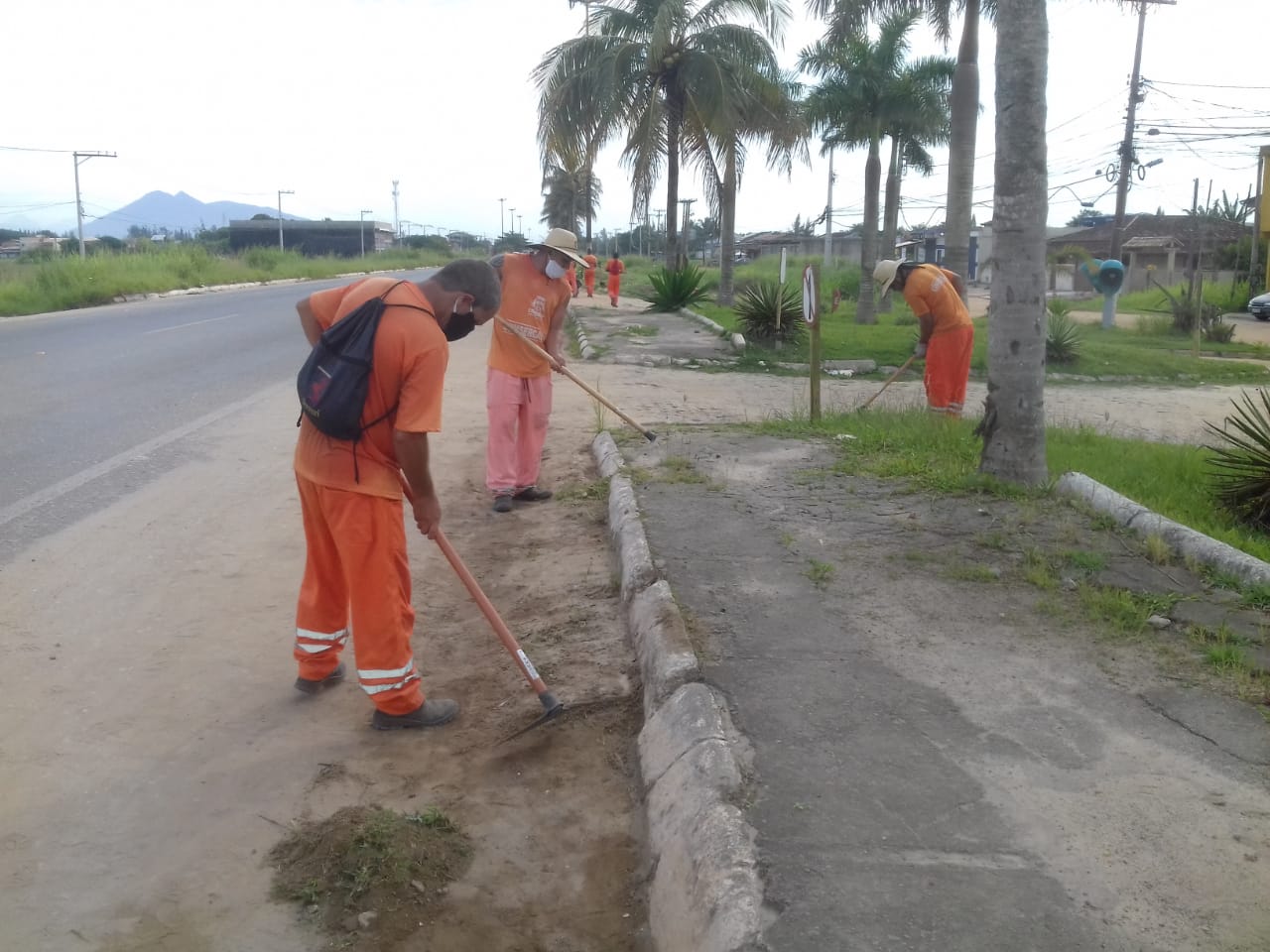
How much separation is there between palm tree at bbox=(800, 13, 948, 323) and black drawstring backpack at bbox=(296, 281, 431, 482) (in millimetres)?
18445

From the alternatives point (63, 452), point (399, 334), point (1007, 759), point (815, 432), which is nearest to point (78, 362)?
point (63, 452)

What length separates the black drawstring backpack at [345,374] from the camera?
12.0 ft

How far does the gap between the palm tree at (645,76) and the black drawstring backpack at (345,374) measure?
18.7 metres

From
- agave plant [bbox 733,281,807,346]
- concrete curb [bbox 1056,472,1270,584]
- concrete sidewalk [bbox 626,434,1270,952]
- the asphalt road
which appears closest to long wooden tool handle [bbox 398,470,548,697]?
concrete sidewalk [bbox 626,434,1270,952]

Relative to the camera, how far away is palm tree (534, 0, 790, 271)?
21312 mm

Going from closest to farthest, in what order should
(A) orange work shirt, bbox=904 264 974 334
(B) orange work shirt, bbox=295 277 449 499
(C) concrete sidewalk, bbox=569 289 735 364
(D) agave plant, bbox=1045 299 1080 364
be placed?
(B) orange work shirt, bbox=295 277 449 499 < (A) orange work shirt, bbox=904 264 974 334 < (D) agave plant, bbox=1045 299 1080 364 < (C) concrete sidewalk, bbox=569 289 735 364

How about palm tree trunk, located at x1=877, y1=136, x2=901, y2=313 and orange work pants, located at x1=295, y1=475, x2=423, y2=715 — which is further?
palm tree trunk, located at x1=877, y1=136, x2=901, y2=313

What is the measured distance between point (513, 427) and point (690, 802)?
4.00 m

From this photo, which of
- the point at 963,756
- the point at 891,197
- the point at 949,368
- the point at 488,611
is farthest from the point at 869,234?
the point at 963,756

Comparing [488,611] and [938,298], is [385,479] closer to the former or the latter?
[488,611]

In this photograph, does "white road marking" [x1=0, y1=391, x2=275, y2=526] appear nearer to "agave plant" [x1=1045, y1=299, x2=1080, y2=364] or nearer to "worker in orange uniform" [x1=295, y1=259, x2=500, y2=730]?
"worker in orange uniform" [x1=295, y1=259, x2=500, y2=730]

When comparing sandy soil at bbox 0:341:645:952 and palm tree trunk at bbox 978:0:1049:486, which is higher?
palm tree trunk at bbox 978:0:1049:486

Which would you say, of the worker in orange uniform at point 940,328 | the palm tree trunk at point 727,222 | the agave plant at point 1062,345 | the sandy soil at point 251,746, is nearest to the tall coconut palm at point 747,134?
the palm tree trunk at point 727,222

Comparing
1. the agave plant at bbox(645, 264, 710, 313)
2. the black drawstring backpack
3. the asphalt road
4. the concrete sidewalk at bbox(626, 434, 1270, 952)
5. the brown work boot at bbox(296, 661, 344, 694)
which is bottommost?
the brown work boot at bbox(296, 661, 344, 694)
